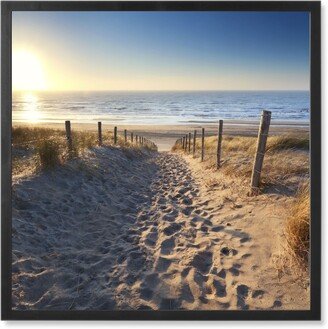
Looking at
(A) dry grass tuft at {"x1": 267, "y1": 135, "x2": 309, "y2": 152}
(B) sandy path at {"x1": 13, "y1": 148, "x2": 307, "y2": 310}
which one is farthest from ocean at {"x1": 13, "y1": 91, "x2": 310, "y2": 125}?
(B) sandy path at {"x1": 13, "y1": 148, "x2": 307, "y2": 310}

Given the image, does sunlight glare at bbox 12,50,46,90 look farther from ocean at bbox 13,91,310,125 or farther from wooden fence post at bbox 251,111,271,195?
wooden fence post at bbox 251,111,271,195

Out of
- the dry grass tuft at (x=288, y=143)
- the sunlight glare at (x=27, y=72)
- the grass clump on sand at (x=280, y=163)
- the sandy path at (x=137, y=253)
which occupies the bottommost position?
the sandy path at (x=137, y=253)

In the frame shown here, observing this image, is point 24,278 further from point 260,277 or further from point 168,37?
point 168,37

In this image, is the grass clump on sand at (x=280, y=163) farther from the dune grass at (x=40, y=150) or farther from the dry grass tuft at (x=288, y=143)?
the dune grass at (x=40, y=150)

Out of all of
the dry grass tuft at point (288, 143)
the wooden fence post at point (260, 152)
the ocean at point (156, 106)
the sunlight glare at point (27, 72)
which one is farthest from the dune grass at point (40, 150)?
the dry grass tuft at point (288, 143)

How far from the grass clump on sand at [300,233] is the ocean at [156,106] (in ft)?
2.89

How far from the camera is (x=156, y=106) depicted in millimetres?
4344

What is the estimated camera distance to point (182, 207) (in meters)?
5.44

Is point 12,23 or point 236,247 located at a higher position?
point 12,23

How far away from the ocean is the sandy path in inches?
46.6

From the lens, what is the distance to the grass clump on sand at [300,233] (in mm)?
3543

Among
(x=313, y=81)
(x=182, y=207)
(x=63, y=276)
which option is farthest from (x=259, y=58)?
(x=63, y=276)

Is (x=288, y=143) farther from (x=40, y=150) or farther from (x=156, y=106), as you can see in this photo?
(x=40, y=150)

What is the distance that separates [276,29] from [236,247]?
2.29 metres
